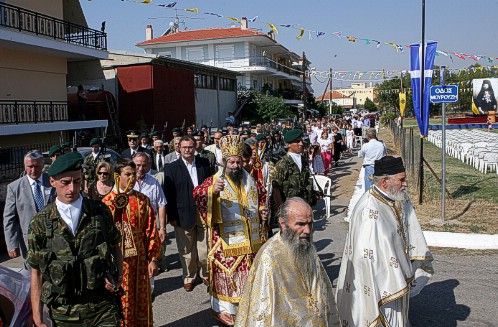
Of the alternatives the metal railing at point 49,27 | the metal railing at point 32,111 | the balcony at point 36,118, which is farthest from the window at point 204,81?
the metal railing at point 32,111

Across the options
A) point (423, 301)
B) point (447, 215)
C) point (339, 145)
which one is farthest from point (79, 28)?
Answer: point (423, 301)

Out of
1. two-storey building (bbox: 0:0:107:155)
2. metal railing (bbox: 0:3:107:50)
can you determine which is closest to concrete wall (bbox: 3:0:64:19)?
two-storey building (bbox: 0:0:107:155)

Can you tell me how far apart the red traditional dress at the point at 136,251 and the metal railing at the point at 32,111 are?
1399cm

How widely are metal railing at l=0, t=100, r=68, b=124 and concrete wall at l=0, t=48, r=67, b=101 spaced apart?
0.45 metres

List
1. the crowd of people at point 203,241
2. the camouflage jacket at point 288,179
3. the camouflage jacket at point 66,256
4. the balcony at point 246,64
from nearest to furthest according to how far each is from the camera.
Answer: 1. the crowd of people at point 203,241
2. the camouflage jacket at point 66,256
3. the camouflage jacket at point 288,179
4. the balcony at point 246,64

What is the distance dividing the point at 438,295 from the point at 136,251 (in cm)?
393

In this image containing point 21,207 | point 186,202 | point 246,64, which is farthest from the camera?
point 246,64

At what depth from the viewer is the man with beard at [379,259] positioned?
4785 mm

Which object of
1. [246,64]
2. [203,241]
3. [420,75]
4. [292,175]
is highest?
[246,64]

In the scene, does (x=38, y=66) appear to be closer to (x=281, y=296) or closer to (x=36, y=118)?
(x=36, y=118)

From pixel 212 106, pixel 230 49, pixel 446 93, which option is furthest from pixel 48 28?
pixel 230 49

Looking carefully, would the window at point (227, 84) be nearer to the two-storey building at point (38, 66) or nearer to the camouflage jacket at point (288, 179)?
the two-storey building at point (38, 66)

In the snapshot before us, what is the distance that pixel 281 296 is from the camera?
3.71m

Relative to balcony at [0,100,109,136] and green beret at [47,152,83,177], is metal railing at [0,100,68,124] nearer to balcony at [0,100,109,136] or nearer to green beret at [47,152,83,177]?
balcony at [0,100,109,136]
